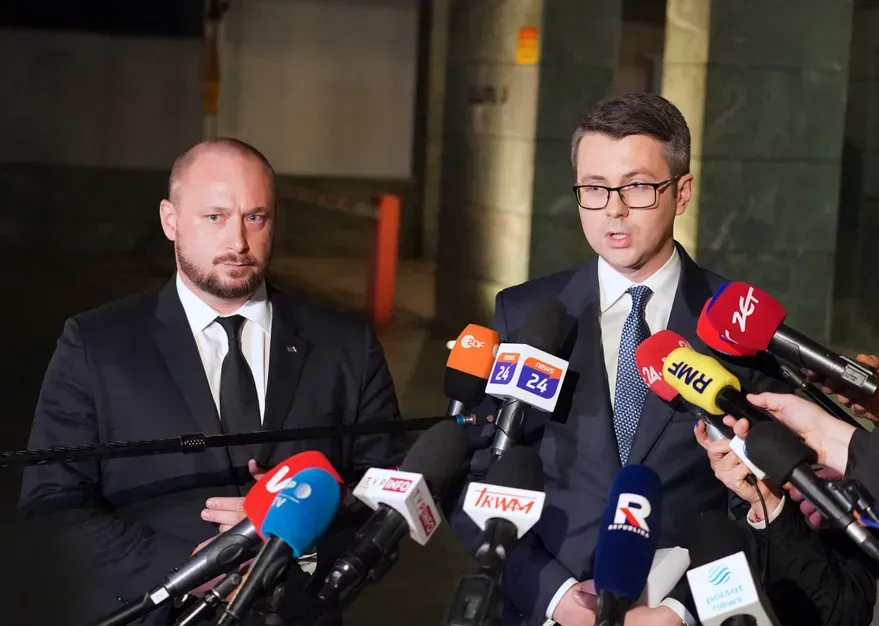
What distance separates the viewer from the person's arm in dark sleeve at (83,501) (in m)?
1.98

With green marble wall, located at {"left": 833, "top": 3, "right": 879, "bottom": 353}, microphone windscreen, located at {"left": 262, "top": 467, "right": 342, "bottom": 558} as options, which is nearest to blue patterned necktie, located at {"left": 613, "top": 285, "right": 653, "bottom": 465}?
microphone windscreen, located at {"left": 262, "top": 467, "right": 342, "bottom": 558}

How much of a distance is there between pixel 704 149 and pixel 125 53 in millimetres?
6156

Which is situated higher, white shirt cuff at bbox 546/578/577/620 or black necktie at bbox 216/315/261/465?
black necktie at bbox 216/315/261/465

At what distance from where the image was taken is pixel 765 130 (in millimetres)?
6273

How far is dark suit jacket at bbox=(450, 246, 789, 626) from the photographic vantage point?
1914 millimetres

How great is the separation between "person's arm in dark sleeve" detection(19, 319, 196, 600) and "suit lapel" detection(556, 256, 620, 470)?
65 centimetres

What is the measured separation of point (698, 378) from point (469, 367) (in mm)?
355

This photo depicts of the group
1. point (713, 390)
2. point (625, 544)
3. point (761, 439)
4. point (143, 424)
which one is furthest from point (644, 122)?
point (143, 424)

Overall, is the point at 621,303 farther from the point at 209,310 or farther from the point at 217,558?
the point at 217,558

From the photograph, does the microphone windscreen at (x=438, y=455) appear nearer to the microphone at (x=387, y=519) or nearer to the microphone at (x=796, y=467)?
the microphone at (x=387, y=519)

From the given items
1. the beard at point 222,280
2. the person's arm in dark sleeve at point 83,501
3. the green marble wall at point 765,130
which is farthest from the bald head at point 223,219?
the green marble wall at point 765,130

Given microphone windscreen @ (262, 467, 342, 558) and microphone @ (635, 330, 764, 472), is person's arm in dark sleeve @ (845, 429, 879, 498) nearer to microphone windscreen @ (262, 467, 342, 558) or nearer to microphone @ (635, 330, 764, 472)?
microphone @ (635, 330, 764, 472)

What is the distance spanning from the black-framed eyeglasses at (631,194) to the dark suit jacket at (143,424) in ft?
1.75

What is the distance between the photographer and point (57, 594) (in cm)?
376
